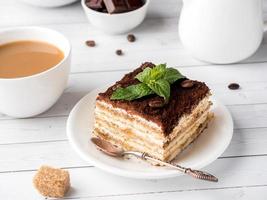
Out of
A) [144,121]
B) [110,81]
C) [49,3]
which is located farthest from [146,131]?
[49,3]

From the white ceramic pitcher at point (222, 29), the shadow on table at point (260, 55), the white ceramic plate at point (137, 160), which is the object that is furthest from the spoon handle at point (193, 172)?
the shadow on table at point (260, 55)

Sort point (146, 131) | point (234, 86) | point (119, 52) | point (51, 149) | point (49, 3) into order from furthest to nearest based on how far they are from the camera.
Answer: point (49, 3), point (119, 52), point (234, 86), point (51, 149), point (146, 131)

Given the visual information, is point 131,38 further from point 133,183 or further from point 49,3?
point 133,183

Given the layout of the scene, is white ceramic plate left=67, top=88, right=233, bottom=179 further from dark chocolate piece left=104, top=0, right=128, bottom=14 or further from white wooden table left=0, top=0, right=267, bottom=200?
dark chocolate piece left=104, top=0, right=128, bottom=14

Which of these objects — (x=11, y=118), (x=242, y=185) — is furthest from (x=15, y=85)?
(x=242, y=185)

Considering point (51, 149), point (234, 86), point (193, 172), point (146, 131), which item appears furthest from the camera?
point (234, 86)

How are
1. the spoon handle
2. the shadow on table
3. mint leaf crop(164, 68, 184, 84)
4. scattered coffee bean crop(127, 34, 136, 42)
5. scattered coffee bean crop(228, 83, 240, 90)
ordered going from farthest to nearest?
scattered coffee bean crop(127, 34, 136, 42), the shadow on table, scattered coffee bean crop(228, 83, 240, 90), mint leaf crop(164, 68, 184, 84), the spoon handle

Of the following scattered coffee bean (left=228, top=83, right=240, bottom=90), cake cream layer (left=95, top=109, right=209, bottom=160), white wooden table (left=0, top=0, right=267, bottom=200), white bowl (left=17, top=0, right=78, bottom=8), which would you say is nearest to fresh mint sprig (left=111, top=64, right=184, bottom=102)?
cake cream layer (left=95, top=109, right=209, bottom=160)
